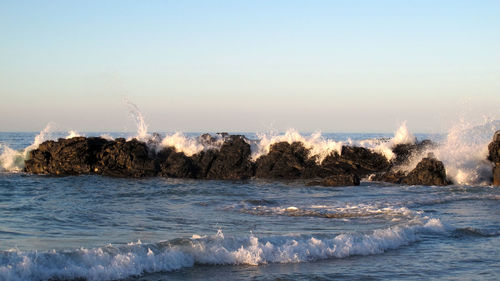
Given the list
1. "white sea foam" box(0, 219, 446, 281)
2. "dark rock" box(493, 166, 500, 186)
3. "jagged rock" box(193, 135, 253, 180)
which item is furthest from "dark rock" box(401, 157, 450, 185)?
"white sea foam" box(0, 219, 446, 281)

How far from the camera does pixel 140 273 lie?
304 inches

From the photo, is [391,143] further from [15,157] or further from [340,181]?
[15,157]

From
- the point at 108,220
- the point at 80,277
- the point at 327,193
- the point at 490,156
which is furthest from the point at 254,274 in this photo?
the point at 490,156

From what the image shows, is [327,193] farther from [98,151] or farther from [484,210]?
[98,151]

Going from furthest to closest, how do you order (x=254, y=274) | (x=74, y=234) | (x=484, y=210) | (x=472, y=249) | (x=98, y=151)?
(x=98, y=151) → (x=484, y=210) → (x=74, y=234) → (x=472, y=249) → (x=254, y=274)

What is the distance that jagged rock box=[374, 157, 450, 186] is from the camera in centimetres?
1908

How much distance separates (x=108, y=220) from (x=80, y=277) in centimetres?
441

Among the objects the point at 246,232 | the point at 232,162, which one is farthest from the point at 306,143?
the point at 246,232

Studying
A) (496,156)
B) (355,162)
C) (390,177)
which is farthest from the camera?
(355,162)

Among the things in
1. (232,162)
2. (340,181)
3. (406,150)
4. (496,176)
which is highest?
(406,150)

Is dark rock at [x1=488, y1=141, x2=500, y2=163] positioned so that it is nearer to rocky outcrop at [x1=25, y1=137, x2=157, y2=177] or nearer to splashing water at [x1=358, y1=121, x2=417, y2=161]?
splashing water at [x1=358, y1=121, x2=417, y2=161]

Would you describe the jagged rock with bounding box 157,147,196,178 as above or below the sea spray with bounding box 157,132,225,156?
below

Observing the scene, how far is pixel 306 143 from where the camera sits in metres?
22.2

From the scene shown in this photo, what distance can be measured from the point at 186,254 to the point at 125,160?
14099 millimetres
